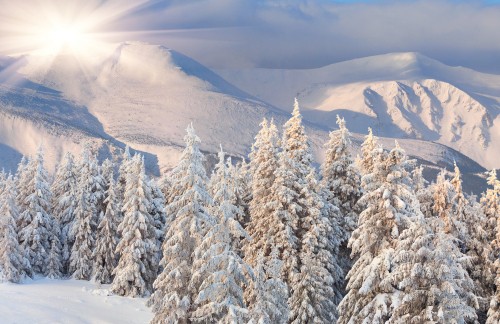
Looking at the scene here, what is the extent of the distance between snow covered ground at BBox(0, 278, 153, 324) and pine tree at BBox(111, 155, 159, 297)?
3.58 feet

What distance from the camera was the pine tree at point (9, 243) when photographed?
41.8 metres

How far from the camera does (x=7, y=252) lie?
41.6 metres

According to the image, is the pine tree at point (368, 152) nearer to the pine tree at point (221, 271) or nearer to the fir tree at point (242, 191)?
the fir tree at point (242, 191)

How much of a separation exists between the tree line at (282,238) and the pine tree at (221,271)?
65mm

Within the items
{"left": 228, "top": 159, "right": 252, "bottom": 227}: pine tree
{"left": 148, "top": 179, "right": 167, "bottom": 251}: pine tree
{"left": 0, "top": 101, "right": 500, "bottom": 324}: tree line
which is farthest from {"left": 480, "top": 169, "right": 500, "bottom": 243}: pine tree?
{"left": 148, "top": 179, "right": 167, "bottom": 251}: pine tree

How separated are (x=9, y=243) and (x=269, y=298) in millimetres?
25819

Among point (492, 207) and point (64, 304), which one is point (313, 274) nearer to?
point (492, 207)

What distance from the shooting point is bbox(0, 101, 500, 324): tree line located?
23047 millimetres

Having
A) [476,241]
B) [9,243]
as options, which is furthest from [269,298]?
[9,243]

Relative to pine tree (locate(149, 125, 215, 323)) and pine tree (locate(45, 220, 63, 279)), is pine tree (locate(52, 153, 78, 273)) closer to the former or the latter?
pine tree (locate(45, 220, 63, 279))

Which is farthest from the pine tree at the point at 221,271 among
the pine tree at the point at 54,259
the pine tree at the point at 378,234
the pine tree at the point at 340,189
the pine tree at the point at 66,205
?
the pine tree at the point at 66,205

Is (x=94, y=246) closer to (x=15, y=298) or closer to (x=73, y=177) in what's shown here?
(x=73, y=177)

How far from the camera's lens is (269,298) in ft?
83.4

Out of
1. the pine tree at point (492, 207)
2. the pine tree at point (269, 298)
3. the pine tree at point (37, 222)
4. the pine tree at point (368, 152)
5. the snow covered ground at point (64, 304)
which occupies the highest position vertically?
the pine tree at point (368, 152)
